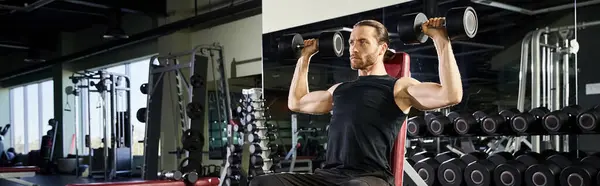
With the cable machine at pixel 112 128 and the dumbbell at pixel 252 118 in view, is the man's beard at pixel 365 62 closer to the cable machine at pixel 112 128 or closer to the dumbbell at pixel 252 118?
the dumbbell at pixel 252 118

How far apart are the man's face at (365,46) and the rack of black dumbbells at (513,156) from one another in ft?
5.12

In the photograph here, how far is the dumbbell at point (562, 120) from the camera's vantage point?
3.07 m

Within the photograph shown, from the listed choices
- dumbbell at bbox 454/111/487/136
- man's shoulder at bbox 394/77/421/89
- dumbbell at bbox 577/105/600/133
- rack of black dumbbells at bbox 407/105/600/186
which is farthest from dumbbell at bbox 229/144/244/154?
man's shoulder at bbox 394/77/421/89

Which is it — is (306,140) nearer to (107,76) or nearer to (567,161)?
(567,161)

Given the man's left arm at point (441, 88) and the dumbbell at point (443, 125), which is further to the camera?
the dumbbell at point (443, 125)

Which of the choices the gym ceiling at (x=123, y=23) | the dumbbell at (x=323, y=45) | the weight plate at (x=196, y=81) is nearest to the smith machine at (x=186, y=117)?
the weight plate at (x=196, y=81)

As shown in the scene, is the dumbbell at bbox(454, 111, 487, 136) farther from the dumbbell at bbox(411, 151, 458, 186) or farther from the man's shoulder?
the man's shoulder

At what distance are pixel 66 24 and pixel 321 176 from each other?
940 cm

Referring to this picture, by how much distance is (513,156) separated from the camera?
342 centimetres

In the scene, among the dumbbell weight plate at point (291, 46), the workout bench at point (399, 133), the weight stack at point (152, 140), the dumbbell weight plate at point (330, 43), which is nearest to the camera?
the workout bench at point (399, 133)

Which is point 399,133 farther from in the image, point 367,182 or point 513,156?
point 513,156

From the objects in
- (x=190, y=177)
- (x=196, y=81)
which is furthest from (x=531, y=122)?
(x=196, y=81)

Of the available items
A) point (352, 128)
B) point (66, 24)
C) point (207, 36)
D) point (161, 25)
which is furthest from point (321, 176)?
point (66, 24)

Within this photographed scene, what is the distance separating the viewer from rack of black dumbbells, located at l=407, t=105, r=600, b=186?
2.98 metres
